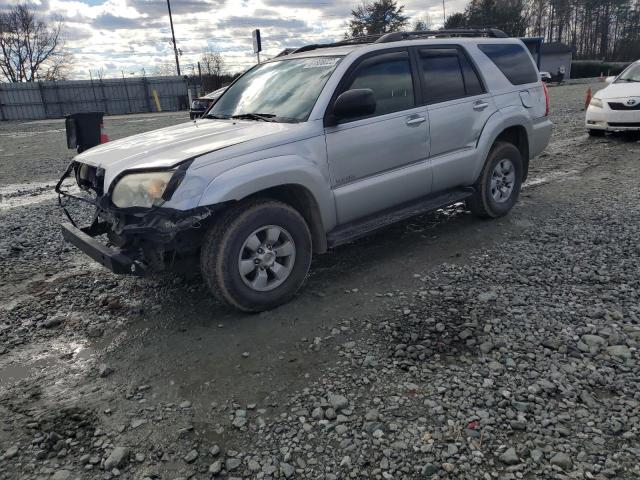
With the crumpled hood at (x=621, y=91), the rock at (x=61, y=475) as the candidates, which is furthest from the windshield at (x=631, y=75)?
the rock at (x=61, y=475)

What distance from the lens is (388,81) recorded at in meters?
4.53

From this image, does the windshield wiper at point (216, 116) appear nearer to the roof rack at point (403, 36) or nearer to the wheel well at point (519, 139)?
the roof rack at point (403, 36)

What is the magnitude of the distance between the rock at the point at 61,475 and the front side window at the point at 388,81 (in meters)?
3.37

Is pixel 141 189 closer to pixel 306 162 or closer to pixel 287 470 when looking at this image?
pixel 306 162

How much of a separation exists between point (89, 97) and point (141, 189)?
3496cm

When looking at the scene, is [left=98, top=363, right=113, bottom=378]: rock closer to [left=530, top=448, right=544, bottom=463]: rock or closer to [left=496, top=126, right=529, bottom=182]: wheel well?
[left=530, top=448, right=544, bottom=463]: rock

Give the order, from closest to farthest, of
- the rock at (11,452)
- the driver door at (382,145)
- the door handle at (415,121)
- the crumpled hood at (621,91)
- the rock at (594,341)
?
the rock at (11,452), the rock at (594,341), the driver door at (382,145), the door handle at (415,121), the crumpled hood at (621,91)

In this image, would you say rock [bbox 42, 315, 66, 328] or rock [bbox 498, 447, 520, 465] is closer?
rock [bbox 498, 447, 520, 465]

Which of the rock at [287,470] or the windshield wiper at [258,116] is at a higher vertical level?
the windshield wiper at [258,116]

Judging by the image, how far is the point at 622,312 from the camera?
3.58 metres

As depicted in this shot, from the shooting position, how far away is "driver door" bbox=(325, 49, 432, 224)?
413 centimetres

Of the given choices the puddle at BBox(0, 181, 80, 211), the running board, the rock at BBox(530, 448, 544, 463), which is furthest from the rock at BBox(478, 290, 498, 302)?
the puddle at BBox(0, 181, 80, 211)

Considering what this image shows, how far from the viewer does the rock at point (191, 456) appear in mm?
2457

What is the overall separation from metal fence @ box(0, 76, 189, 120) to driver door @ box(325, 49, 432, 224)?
104 feet
